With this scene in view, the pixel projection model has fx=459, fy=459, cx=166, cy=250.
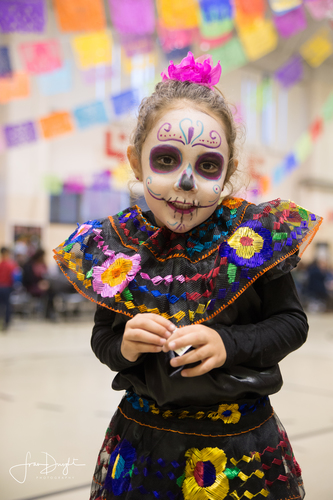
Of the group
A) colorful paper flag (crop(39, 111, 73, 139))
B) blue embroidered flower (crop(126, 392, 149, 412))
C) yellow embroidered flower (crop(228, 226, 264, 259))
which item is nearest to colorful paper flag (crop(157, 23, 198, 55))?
colorful paper flag (crop(39, 111, 73, 139))

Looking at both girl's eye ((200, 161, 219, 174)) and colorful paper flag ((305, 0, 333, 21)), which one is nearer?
girl's eye ((200, 161, 219, 174))

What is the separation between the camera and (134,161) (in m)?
0.95

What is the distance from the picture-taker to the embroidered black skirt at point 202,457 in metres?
0.77

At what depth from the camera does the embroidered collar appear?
0.78 meters

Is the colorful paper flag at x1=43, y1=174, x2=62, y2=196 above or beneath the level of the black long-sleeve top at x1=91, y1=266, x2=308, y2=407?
beneath

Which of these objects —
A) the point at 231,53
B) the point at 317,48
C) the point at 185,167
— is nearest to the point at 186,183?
the point at 185,167

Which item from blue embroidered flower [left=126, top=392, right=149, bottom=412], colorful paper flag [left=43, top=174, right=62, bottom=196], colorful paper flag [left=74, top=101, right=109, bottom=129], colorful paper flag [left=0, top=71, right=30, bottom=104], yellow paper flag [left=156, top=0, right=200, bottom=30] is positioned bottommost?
colorful paper flag [left=43, top=174, right=62, bottom=196]

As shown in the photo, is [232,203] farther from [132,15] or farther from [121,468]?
[132,15]

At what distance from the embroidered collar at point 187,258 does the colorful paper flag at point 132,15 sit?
143 inches

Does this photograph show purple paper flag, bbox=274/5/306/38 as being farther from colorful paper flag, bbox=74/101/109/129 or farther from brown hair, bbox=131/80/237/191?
brown hair, bbox=131/80/237/191

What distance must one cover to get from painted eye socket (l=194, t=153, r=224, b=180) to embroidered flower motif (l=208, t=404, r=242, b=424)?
1.33 ft

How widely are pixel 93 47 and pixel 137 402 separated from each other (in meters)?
4.23

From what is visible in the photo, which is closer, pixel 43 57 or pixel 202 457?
pixel 202 457

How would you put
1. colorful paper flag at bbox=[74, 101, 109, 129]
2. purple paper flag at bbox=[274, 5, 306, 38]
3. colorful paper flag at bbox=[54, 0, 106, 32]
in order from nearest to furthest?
colorful paper flag at bbox=[54, 0, 106, 32] → purple paper flag at bbox=[274, 5, 306, 38] → colorful paper flag at bbox=[74, 101, 109, 129]
